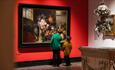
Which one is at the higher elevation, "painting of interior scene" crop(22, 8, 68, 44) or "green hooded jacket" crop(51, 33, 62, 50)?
"painting of interior scene" crop(22, 8, 68, 44)

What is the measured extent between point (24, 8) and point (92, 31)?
386 centimetres

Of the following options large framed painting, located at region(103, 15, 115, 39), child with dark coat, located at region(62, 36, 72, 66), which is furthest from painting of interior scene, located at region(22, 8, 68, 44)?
large framed painting, located at region(103, 15, 115, 39)

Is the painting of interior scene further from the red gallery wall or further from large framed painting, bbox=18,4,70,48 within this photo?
the red gallery wall

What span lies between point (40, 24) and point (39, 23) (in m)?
0.07

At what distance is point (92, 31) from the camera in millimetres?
12281

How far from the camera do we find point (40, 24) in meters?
10.6

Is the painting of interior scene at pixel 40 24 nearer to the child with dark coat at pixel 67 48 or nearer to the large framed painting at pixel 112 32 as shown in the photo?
the child with dark coat at pixel 67 48

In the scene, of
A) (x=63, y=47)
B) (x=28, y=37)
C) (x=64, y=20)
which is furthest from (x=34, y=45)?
(x=64, y=20)

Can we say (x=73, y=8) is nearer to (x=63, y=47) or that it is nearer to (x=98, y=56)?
(x=63, y=47)

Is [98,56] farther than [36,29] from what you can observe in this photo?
No

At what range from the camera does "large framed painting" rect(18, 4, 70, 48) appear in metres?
A: 10.2

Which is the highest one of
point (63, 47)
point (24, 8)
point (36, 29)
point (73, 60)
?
point (24, 8)

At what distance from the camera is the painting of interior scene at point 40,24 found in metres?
10.3

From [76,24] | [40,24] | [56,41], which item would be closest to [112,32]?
[76,24]
